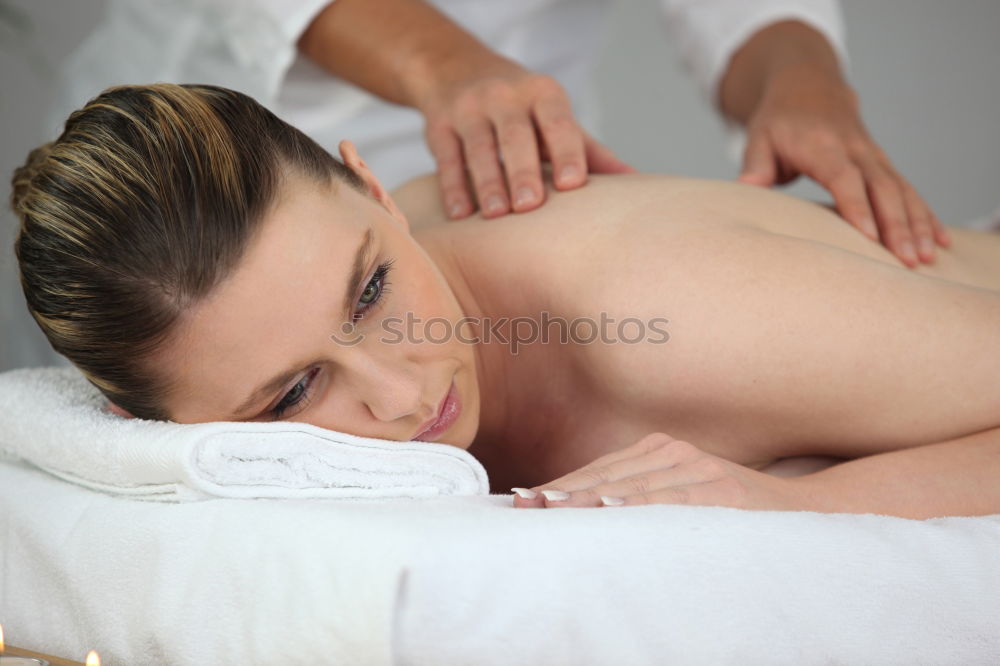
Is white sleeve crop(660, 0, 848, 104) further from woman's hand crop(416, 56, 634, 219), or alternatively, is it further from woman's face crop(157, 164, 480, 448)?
woman's face crop(157, 164, 480, 448)

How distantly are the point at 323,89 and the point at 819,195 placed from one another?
6.62 ft

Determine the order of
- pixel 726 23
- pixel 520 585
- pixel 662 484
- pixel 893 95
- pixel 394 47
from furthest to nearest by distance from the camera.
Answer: pixel 893 95 → pixel 726 23 → pixel 394 47 → pixel 662 484 → pixel 520 585

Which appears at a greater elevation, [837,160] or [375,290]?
[375,290]

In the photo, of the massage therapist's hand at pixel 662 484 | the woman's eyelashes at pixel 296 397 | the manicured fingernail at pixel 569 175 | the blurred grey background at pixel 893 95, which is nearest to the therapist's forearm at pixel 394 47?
the manicured fingernail at pixel 569 175

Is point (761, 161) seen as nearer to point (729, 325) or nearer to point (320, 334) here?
point (729, 325)

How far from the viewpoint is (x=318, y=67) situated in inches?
67.7

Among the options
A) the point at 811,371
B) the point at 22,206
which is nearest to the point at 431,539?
the point at 811,371

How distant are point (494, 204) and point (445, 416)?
33 cm

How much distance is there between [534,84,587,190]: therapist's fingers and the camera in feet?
4.24

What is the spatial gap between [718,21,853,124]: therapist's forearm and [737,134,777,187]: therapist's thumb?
15 centimetres

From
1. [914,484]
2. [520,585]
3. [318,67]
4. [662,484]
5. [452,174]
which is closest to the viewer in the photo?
[520,585]

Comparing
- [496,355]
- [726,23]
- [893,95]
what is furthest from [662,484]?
[893,95]

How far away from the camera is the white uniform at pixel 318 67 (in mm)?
1593

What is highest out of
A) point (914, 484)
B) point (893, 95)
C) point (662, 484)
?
point (662, 484)
